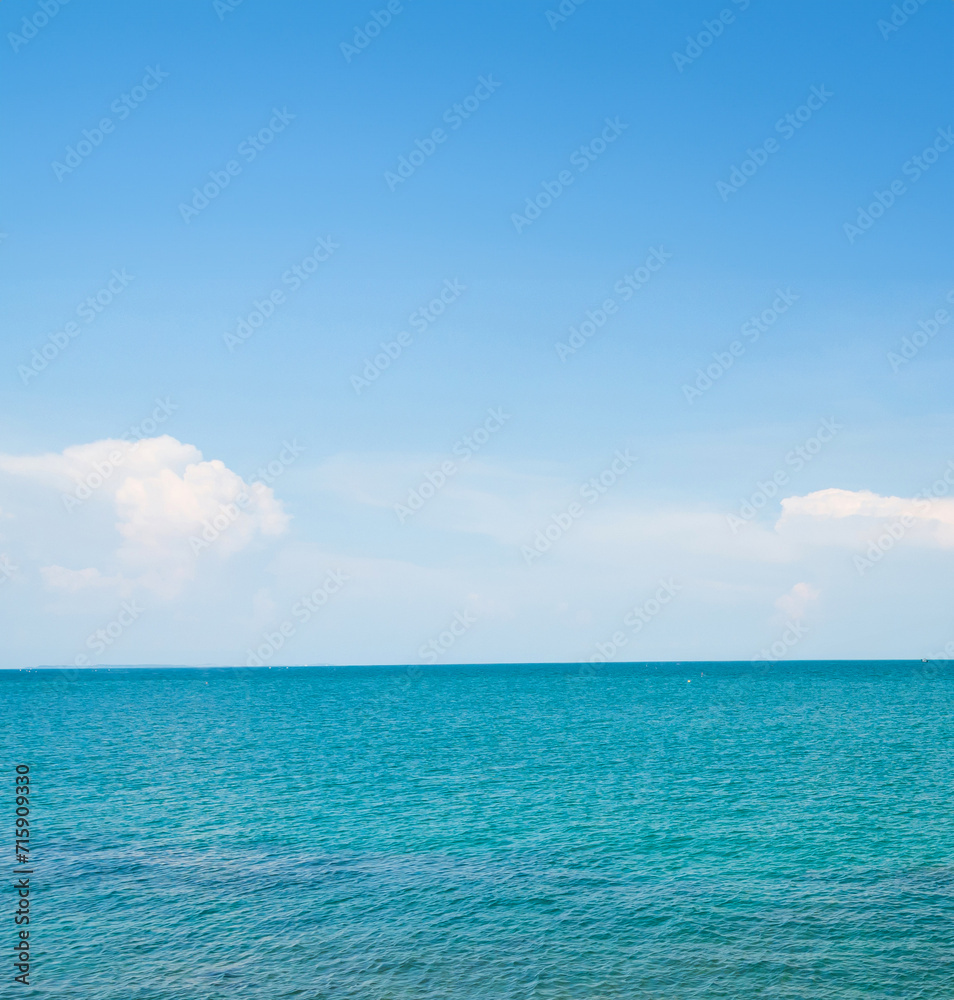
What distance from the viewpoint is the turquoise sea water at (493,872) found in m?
25.1

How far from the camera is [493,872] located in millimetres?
34969

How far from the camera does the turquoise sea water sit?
25.1 metres

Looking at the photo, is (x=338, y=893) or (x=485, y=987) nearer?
(x=485, y=987)

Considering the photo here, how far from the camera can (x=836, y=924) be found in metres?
28.3

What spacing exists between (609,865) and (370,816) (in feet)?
53.4

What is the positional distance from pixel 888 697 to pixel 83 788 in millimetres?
142793

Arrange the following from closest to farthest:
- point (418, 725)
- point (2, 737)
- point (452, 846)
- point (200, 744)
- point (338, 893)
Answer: point (338, 893) → point (452, 846) → point (200, 744) → point (2, 737) → point (418, 725)

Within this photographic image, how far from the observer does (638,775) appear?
196 feet

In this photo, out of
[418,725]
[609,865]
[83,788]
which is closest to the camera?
[609,865]

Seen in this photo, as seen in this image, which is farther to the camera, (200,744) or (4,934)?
(200,744)

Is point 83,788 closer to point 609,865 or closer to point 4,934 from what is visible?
point 4,934

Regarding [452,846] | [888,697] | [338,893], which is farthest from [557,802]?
[888,697]

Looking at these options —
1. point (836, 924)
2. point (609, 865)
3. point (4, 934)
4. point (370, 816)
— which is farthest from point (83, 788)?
point (836, 924)

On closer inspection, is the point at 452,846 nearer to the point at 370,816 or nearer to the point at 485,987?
the point at 370,816
